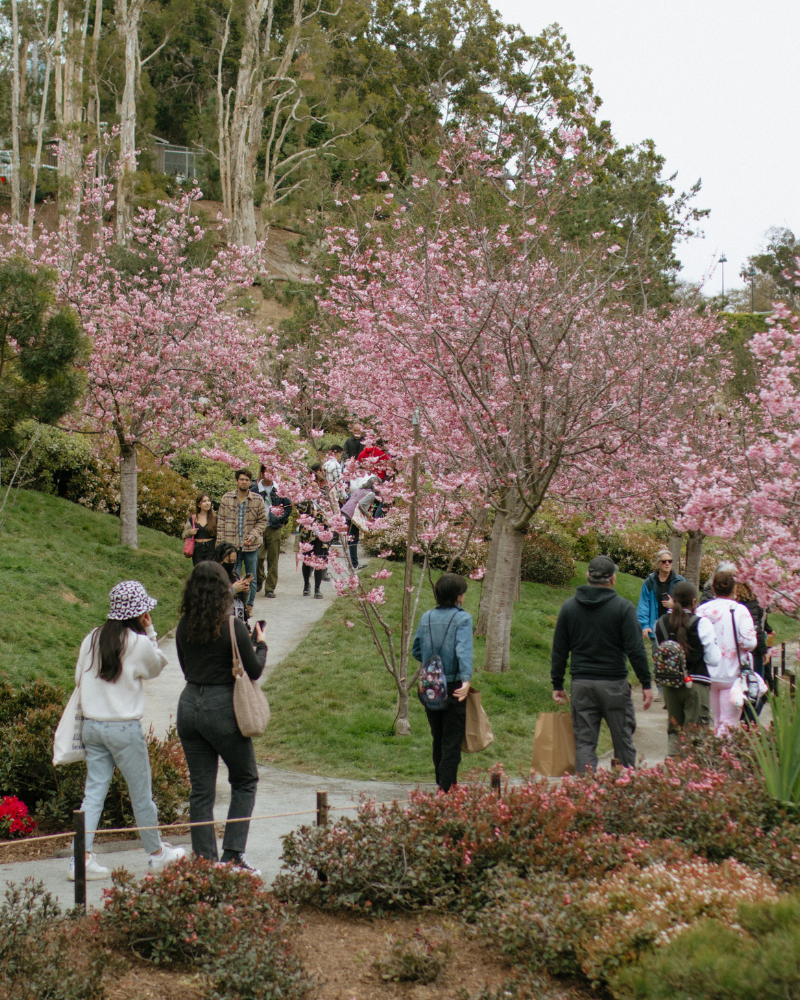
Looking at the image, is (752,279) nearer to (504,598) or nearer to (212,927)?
(504,598)

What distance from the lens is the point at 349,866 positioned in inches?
184

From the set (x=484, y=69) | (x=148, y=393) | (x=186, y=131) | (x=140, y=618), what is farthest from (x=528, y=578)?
(x=186, y=131)

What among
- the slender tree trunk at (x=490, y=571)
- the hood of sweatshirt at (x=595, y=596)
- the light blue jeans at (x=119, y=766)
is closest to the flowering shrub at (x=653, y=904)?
the hood of sweatshirt at (x=595, y=596)

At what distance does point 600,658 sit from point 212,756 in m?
2.67

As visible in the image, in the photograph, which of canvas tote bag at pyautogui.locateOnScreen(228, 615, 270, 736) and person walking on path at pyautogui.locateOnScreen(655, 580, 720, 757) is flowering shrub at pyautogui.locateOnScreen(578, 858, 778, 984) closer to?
canvas tote bag at pyautogui.locateOnScreen(228, 615, 270, 736)

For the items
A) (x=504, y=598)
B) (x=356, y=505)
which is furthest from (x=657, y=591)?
(x=356, y=505)

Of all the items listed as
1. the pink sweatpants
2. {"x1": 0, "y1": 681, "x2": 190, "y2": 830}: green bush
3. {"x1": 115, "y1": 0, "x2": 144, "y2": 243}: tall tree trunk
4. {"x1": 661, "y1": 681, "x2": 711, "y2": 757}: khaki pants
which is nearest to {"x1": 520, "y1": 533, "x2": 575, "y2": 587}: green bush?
{"x1": 661, "y1": 681, "x2": 711, "y2": 757}: khaki pants

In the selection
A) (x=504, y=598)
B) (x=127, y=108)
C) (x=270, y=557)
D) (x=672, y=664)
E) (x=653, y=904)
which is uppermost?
(x=127, y=108)

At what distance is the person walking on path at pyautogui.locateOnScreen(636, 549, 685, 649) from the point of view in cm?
984

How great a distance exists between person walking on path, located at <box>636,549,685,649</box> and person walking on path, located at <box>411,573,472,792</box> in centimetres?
412

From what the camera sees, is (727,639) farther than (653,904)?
Yes

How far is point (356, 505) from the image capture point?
547 inches

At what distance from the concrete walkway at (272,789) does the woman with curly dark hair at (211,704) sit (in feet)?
1.13

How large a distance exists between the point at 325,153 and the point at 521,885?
3190 centimetres
